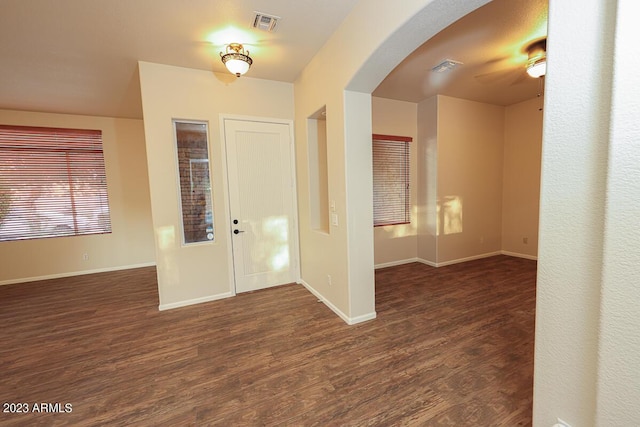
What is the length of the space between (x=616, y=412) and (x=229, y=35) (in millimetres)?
3574

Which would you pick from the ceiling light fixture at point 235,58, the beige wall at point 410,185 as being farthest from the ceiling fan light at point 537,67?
the ceiling light fixture at point 235,58

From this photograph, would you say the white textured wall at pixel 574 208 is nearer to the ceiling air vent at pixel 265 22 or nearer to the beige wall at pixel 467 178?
the ceiling air vent at pixel 265 22

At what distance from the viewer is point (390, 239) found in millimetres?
4602

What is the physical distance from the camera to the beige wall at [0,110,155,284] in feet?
14.2

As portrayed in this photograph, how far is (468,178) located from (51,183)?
7493mm

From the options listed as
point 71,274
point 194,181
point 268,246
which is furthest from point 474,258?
point 71,274

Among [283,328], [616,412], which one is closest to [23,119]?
[283,328]

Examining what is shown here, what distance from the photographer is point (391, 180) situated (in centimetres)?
453

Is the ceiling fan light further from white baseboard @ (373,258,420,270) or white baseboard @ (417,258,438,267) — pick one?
white baseboard @ (373,258,420,270)

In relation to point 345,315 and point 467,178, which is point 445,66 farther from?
point 345,315

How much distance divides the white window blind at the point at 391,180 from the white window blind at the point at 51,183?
5125mm

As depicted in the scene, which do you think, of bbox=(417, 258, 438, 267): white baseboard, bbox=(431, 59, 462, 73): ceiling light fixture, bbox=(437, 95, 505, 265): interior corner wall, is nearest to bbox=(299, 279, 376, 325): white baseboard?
bbox=(417, 258, 438, 267): white baseboard

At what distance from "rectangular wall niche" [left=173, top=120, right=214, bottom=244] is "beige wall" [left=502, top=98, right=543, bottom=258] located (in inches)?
217

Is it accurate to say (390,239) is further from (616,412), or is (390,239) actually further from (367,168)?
(616,412)
